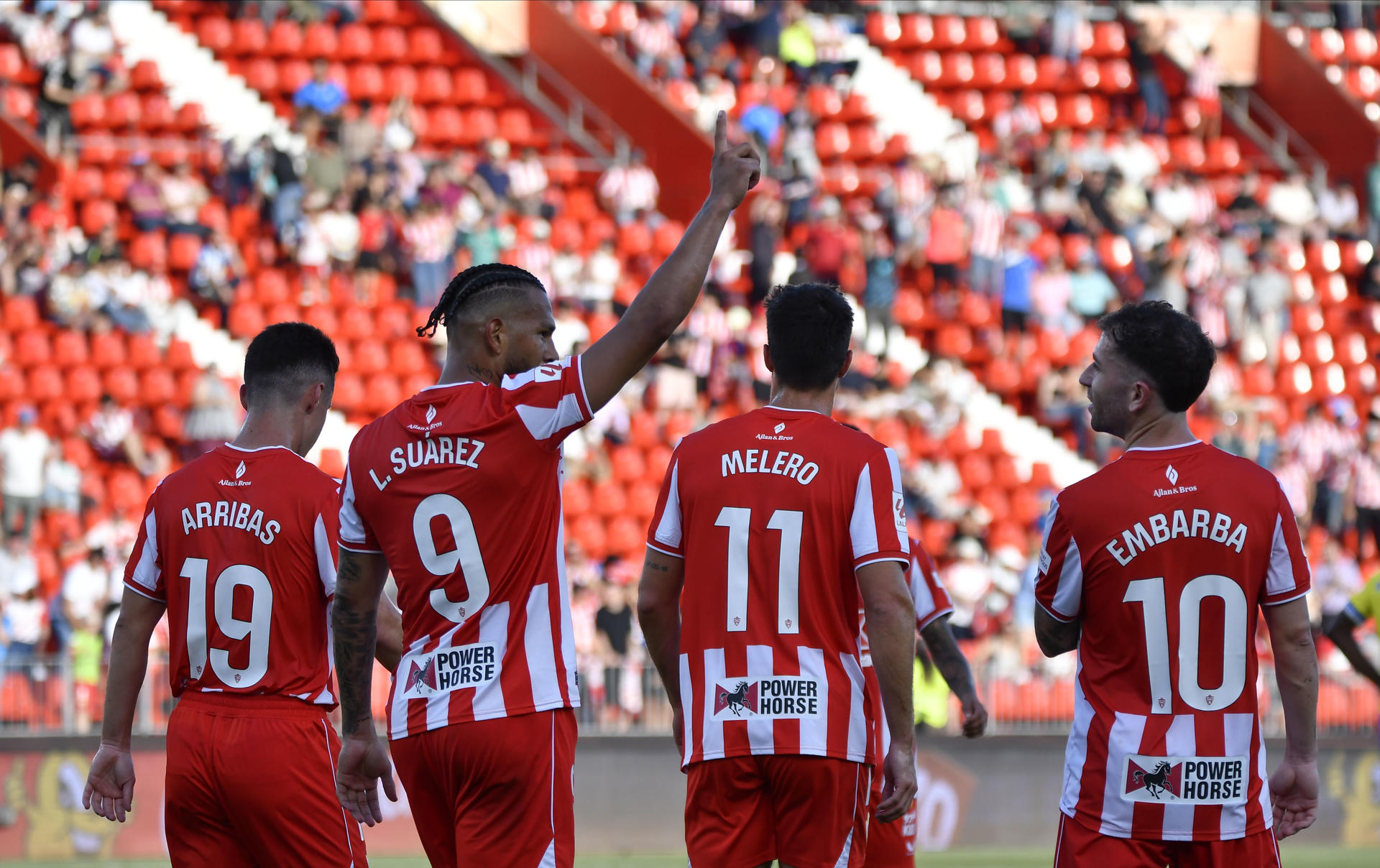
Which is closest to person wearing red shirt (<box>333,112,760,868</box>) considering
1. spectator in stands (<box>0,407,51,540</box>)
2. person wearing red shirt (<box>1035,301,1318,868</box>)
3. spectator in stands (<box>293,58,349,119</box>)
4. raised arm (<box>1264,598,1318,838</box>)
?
person wearing red shirt (<box>1035,301,1318,868</box>)

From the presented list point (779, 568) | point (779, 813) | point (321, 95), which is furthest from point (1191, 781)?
point (321, 95)

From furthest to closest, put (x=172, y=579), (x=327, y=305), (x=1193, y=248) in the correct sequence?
(x=1193, y=248) < (x=327, y=305) < (x=172, y=579)

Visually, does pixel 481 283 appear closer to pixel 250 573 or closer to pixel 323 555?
pixel 323 555

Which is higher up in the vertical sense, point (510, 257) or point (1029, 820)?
point (510, 257)

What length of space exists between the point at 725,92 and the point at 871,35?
9.65ft

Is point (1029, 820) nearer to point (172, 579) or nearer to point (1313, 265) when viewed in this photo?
point (172, 579)

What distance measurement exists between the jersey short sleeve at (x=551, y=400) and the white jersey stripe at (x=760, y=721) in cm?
84

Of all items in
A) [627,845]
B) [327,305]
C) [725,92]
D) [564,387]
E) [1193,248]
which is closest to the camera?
[564,387]

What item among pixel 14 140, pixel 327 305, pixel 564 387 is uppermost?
pixel 14 140

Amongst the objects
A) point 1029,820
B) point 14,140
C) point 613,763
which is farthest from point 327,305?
point 1029,820

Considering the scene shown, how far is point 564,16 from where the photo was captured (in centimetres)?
2192

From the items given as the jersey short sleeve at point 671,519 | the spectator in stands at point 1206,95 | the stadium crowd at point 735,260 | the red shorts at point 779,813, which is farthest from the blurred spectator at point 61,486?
the spectator in stands at point 1206,95

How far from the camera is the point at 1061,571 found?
16.6 ft

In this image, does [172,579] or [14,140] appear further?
[14,140]
